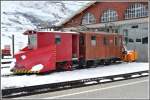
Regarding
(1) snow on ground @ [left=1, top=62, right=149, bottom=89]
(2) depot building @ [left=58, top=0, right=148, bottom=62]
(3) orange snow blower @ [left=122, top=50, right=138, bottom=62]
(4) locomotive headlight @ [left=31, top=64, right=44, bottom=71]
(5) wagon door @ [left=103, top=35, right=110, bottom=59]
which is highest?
(2) depot building @ [left=58, top=0, right=148, bottom=62]

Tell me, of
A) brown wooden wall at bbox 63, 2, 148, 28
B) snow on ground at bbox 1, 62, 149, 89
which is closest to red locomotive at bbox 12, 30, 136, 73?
snow on ground at bbox 1, 62, 149, 89

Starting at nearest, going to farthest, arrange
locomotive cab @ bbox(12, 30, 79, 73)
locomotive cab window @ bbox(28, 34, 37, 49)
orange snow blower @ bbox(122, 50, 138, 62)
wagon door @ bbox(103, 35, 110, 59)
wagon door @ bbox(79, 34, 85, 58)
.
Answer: locomotive cab @ bbox(12, 30, 79, 73) → locomotive cab window @ bbox(28, 34, 37, 49) → wagon door @ bbox(79, 34, 85, 58) → wagon door @ bbox(103, 35, 110, 59) → orange snow blower @ bbox(122, 50, 138, 62)

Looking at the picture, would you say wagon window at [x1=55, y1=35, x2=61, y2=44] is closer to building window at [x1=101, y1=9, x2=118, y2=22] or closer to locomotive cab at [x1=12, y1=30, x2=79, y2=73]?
locomotive cab at [x1=12, y1=30, x2=79, y2=73]

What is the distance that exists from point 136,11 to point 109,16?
4.24 metres

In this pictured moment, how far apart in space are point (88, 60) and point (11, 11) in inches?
3323

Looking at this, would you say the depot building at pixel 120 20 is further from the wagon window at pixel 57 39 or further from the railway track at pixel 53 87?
the railway track at pixel 53 87

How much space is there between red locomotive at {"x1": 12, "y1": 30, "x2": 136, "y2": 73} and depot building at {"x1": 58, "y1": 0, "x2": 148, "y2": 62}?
489 centimetres

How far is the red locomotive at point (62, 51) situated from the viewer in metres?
23.6

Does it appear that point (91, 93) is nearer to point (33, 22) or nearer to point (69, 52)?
point (69, 52)

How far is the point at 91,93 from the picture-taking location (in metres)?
14.6

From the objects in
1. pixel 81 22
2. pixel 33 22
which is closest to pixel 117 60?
pixel 81 22

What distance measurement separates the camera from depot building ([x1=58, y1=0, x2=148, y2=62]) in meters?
39.5

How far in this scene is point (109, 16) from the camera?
45688 mm

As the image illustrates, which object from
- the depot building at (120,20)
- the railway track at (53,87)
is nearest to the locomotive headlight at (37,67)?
the railway track at (53,87)
